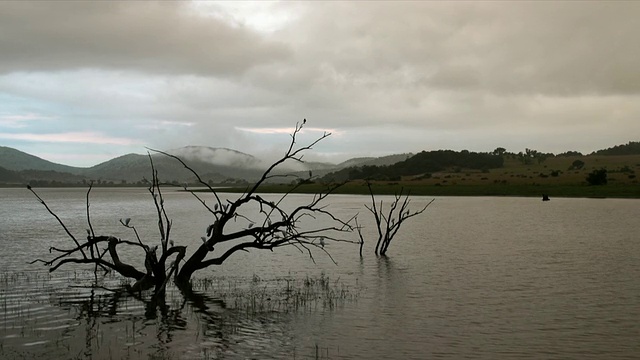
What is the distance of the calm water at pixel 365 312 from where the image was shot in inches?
594

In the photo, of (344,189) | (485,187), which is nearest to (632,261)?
(485,187)

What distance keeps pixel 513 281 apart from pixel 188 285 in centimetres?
1299

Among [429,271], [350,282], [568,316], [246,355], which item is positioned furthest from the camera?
[429,271]

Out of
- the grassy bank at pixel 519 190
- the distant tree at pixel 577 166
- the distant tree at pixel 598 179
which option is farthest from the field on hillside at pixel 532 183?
the distant tree at pixel 598 179

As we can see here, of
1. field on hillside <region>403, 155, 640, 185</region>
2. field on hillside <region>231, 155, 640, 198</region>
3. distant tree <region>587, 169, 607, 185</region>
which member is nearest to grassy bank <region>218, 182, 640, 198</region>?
field on hillside <region>231, 155, 640, 198</region>

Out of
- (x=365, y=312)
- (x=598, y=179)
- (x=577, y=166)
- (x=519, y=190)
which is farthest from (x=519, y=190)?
(x=365, y=312)

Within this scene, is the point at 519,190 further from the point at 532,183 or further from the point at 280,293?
the point at 280,293

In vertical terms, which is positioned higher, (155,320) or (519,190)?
(519,190)

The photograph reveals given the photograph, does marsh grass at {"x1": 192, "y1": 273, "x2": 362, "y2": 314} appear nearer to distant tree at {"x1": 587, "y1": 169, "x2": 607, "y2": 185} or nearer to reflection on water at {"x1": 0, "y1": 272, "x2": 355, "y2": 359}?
reflection on water at {"x1": 0, "y1": 272, "x2": 355, "y2": 359}

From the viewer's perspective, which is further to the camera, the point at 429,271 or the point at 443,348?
the point at 429,271

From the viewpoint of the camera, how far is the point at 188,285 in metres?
23.7

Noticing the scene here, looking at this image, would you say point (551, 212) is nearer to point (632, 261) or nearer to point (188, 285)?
point (632, 261)

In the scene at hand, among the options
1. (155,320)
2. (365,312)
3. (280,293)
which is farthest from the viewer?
(280,293)

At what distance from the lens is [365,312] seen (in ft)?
64.2
